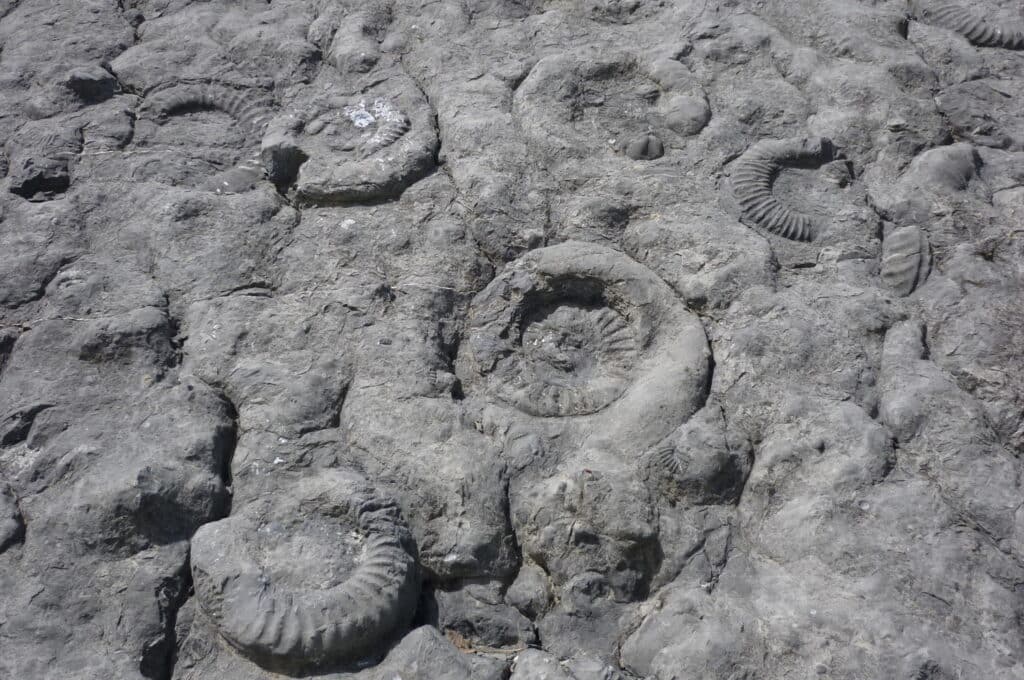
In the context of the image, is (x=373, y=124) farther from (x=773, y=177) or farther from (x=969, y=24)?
(x=969, y=24)

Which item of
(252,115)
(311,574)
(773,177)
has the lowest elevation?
(311,574)

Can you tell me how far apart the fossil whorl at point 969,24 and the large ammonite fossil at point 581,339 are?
163cm

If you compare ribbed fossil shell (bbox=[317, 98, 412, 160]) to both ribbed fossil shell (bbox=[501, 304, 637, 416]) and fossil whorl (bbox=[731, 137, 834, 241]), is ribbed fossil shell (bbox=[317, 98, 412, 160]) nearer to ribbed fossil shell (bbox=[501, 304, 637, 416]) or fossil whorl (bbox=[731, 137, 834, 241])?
ribbed fossil shell (bbox=[501, 304, 637, 416])

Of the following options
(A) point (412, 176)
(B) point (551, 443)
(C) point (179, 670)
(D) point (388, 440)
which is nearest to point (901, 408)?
(B) point (551, 443)

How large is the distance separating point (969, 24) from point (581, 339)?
1907 millimetres

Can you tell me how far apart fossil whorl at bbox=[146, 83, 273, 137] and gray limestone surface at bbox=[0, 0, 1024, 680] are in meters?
0.01

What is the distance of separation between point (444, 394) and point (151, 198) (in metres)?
1.15

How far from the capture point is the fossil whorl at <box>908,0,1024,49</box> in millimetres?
3158

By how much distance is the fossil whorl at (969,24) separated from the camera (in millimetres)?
3158

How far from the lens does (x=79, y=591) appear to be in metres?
2.03

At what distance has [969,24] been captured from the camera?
3.19 m

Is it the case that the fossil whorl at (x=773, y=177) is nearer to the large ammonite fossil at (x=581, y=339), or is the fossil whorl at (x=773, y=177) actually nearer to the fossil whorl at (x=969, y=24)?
the large ammonite fossil at (x=581, y=339)

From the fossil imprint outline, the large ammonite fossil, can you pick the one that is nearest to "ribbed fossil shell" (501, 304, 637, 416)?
the large ammonite fossil

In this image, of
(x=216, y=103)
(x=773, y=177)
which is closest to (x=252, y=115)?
(x=216, y=103)
